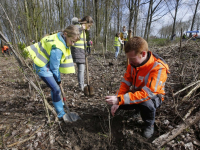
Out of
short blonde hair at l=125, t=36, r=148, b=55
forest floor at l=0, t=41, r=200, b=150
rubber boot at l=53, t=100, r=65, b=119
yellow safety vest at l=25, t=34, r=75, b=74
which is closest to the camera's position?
short blonde hair at l=125, t=36, r=148, b=55

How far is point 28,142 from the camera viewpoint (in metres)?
1.93

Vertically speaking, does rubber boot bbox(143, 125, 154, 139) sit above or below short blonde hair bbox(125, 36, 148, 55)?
below

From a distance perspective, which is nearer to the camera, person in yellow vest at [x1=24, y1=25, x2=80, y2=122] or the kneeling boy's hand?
the kneeling boy's hand

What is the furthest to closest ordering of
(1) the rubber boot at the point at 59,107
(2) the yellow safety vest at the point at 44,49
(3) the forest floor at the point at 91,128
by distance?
(1) the rubber boot at the point at 59,107 → (2) the yellow safety vest at the point at 44,49 → (3) the forest floor at the point at 91,128

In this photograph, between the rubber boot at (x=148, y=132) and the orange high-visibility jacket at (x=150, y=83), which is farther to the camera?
the rubber boot at (x=148, y=132)

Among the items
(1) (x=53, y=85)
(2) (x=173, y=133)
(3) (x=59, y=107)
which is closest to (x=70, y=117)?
(3) (x=59, y=107)

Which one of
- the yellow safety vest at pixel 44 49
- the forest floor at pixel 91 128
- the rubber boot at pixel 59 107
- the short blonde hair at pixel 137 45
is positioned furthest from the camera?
the rubber boot at pixel 59 107

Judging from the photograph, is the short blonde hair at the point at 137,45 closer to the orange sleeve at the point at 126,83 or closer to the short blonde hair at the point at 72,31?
the orange sleeve at the point at 126,83

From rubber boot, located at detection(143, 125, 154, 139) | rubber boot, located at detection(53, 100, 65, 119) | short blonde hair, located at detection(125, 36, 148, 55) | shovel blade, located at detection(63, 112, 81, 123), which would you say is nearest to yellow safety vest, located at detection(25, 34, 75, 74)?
rubber boot, located at detection(53, 100, 65, 119)

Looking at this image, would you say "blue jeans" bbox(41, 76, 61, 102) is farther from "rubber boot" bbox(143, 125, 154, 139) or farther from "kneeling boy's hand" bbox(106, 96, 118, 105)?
"rubber boot" bbox(143, 125, 154, 139)

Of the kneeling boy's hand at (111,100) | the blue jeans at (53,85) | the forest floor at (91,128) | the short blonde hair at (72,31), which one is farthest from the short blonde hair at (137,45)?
the blue jeans at (53,85)

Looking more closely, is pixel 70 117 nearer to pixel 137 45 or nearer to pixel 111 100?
pixel 111 100

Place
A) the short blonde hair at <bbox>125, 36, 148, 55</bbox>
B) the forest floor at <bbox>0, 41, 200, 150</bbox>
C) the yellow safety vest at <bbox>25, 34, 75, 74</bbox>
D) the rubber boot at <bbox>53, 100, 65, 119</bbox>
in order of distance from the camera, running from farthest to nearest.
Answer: the rubber boot at <bbox>53, 100, 65, 119</bbox>, the yellow safety vest at <bbox>25, 34, 75, 74</bbox>, the forest floor at <bbox>0, 41, 200, 150</bbox>, the short blonde hair at <bbox>125, 36, 148, 55</bbox>

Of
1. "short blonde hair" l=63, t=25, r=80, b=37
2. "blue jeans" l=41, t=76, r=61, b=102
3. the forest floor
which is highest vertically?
"short blonde hair" l=63, t=25, r=80, b=37
